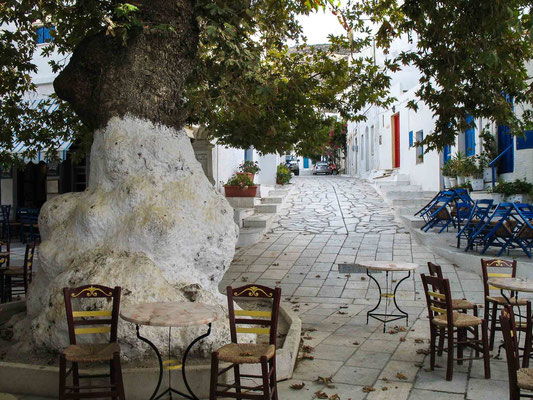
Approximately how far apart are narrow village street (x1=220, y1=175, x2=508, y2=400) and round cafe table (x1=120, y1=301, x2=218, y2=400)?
92cm

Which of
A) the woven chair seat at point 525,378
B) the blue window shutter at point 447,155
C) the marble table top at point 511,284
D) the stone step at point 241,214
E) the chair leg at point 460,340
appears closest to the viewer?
the woven chair seat at point 525,378

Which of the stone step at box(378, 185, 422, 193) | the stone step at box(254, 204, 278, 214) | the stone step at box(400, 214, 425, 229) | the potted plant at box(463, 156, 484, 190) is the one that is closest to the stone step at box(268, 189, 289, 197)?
the stone step at box(254, 204, 278, 214)

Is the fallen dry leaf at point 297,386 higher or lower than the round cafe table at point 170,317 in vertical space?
lower

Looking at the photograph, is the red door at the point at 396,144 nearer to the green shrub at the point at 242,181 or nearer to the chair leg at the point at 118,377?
the green shrub at the point at 242,181

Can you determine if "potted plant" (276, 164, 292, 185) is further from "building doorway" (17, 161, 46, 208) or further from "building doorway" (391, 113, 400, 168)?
"building doorway" (17, 161, 46, 208)

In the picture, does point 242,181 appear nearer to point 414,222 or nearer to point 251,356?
point 414,222

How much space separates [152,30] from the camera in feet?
16.1

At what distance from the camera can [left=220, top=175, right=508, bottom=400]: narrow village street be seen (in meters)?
4.23

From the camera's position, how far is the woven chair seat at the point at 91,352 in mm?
3551

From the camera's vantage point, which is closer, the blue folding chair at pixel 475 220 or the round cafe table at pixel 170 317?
the round cafe table at pixel 170 317

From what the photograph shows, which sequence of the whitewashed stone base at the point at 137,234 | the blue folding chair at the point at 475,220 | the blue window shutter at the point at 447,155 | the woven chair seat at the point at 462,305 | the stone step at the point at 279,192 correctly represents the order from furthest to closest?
1. the stone step at the point at 279,192
2. the blue window shutter at the point at 447,155
3. the blue folding chair at the point at 475,220
4. the woven chair seat at the point at 462,305
5. the whitewashed stone base at the point at 137,234

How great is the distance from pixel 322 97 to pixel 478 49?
11.2ft

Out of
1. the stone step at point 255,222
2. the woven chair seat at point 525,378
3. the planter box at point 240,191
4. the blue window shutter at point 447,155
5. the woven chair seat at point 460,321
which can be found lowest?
the woven chair seat at point 460,321

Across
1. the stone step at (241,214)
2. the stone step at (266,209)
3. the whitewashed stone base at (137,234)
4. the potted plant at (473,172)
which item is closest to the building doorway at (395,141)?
the potted plant at (473,172)
